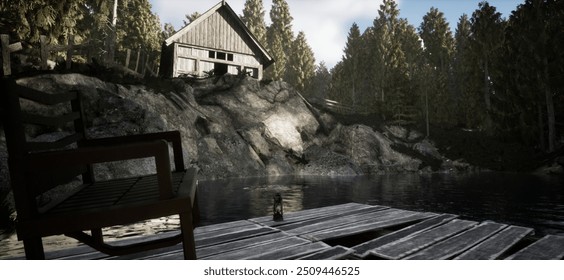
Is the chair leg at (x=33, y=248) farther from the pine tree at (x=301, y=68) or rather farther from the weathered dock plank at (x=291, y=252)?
the pine tree at (x=301, y=68)

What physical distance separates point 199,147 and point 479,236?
840 inches

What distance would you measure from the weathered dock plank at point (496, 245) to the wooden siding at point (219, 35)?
28.7 meters

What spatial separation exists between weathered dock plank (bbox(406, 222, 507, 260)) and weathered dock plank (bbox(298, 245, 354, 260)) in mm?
595

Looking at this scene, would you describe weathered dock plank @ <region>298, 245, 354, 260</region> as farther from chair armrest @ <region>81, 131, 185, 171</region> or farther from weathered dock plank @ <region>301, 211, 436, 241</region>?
chair armrest @ <region>81, 131, 185, 171</region>

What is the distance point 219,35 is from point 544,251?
30.0 meters

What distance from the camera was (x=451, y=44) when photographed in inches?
2299

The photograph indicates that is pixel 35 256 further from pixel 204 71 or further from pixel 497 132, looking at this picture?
pixel 497 132

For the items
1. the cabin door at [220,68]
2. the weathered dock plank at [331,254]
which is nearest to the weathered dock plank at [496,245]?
the weathered dock plank at [331,254]

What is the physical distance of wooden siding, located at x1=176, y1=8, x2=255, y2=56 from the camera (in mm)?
29250

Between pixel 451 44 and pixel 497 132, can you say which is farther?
pixel 451 44

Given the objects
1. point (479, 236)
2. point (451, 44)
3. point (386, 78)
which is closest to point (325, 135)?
point (386, 78)

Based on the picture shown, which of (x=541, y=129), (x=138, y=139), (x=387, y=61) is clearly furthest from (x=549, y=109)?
(x=138, y=139)

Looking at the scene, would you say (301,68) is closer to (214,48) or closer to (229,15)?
(229,15)

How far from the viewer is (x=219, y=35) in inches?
1192
